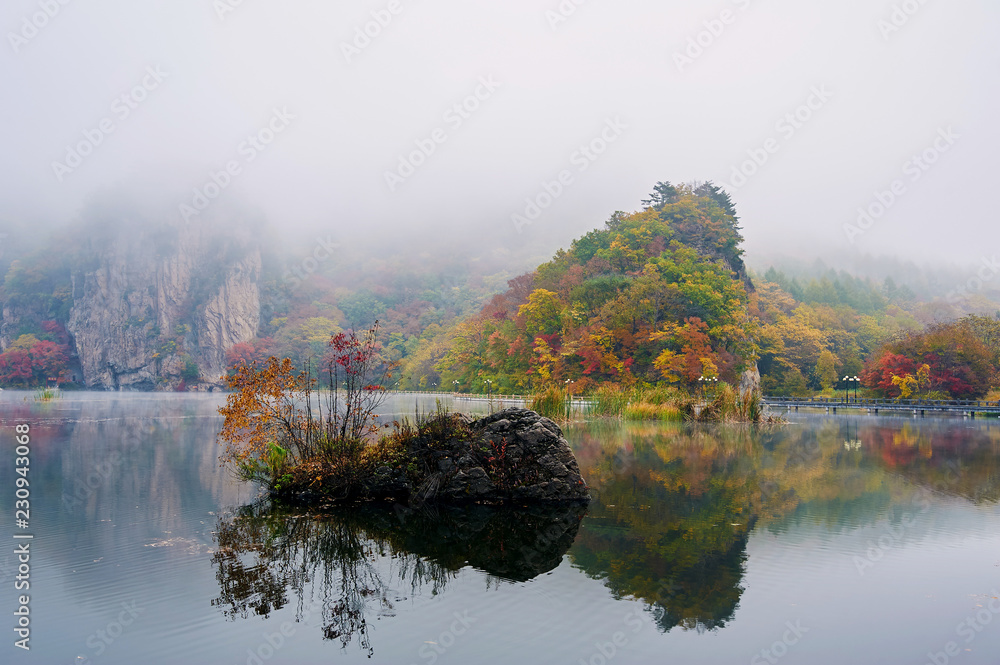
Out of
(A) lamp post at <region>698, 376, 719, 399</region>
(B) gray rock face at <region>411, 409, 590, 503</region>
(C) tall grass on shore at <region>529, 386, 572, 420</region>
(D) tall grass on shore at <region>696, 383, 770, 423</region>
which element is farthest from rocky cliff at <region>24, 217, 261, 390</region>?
(B) gray rock face at <region>411, 409, 590, 503</region>

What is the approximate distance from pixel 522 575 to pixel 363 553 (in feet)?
5.60

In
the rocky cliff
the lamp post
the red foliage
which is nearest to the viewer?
the lamp post

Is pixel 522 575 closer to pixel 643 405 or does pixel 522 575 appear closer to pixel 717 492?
pixel 717 492

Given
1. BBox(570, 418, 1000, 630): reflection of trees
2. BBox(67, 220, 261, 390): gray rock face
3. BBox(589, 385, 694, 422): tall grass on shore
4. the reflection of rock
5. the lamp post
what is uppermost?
BBox(67, 220, 261, 390): gray rock face

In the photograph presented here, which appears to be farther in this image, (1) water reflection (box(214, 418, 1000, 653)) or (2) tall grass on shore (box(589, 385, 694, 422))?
(2) tall grass on shore (box(589, 385, 694, 422))

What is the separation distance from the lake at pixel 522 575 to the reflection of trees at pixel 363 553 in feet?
0.10

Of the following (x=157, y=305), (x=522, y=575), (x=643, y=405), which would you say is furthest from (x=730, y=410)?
(x=157, y=305)

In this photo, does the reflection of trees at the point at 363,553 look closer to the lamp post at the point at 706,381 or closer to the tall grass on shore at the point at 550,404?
the tall grass on shore at the point at 550,404

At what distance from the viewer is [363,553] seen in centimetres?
617

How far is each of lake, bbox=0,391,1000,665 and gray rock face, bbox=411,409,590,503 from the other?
39cm

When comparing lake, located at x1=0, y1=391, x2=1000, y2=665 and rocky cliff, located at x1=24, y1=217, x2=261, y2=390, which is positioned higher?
rocky cliff, located at x1=24, y1=217, x2=261, y2=390

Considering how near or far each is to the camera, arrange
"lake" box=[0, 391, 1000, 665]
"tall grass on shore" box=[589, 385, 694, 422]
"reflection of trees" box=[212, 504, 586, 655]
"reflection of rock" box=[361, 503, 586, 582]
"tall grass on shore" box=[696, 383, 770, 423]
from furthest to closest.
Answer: "tall grass on shore" box=[589, 385, 694, 422], "tall grass on shore" box=[696, 383, 770, 423], "reflection of rock" box=[361, 503, 586, 582], "reflection of trees" box=[212, 504, 586, 655], "lake" box=[0, 391, 1000, 665]

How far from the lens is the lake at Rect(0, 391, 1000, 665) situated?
4.12m

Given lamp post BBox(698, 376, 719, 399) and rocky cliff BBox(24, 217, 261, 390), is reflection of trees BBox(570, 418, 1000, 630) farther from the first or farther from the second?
rocky cliff BBox(24, 217, 261, 390)
